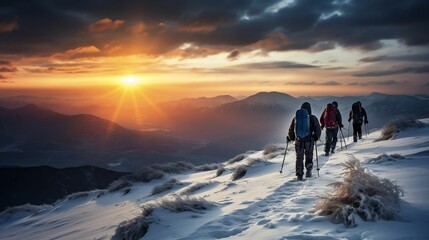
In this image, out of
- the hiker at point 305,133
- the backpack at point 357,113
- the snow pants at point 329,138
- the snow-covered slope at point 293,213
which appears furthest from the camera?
Answer: the backpack at point 357,113

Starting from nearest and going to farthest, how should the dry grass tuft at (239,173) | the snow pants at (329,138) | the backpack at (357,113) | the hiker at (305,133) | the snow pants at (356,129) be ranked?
the hiker at (305,133)
the dry grass tuft at (239,173)
the snow pants at (329,138)
the backpack at (357,113)
the snow pants at (356,129)

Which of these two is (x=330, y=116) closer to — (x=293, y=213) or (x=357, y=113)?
(x=357, y=113)

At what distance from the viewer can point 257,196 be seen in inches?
415

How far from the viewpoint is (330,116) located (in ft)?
62.5

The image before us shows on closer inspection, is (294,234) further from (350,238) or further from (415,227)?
(415,227)

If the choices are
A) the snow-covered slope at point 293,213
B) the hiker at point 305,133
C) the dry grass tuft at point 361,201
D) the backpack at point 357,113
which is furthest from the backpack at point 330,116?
the dry grass tuft at point 361,201

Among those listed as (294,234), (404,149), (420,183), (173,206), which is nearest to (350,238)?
(294,234)

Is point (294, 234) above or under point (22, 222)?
above

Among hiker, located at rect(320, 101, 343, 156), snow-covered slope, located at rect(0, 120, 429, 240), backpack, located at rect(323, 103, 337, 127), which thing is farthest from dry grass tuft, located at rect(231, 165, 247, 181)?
backpack, located at rect(323, 103, 337, 127)

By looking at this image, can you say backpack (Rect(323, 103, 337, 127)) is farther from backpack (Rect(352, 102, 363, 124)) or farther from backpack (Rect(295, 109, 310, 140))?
backpack (Rect(295, 109, 310, 140))

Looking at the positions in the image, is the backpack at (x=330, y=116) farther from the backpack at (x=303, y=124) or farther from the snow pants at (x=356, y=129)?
the backpack at (x=303, y=124)

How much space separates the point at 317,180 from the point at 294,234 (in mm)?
5415

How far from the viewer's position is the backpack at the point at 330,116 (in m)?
18.8

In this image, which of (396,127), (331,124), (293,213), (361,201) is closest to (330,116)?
(331,124)
